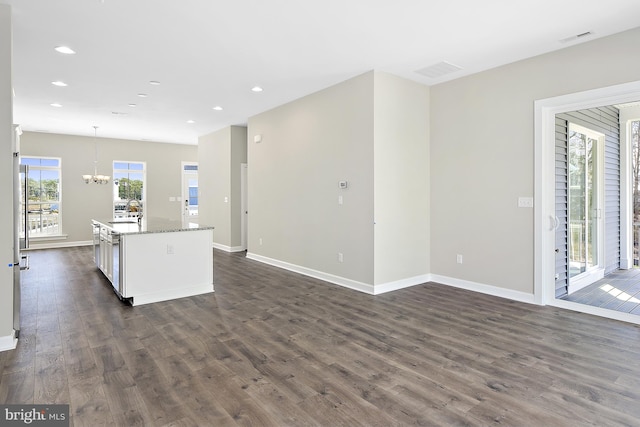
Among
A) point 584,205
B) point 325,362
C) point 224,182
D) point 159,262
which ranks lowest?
point 325,362

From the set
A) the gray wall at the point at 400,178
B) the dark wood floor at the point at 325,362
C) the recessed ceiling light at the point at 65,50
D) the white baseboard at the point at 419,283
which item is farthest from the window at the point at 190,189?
the gray wall at the point at 400,178

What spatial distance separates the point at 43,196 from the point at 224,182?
4644mm

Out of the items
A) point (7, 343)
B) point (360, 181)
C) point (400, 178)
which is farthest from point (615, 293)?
point (7, 343)

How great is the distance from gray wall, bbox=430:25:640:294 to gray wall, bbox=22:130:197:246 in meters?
8.04

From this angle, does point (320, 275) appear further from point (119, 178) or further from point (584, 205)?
point (119, 178)

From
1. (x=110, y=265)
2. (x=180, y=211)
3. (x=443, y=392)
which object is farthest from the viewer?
(x=180, y=211)

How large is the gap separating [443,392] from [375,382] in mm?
434

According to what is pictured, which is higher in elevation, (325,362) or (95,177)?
(95,177)

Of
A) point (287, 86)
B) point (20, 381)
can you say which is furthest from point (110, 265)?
point (287, 86)

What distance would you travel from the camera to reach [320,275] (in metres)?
5.59

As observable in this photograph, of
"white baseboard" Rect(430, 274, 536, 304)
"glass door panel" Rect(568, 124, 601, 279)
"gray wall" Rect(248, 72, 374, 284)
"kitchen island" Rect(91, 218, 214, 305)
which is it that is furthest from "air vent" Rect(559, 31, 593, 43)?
"kitchen island" Rect(91, 218, 214, 305)

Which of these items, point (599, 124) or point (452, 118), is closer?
point (599, 124)

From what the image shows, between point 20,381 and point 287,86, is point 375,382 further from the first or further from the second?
point 287,86

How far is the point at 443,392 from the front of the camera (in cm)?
236
